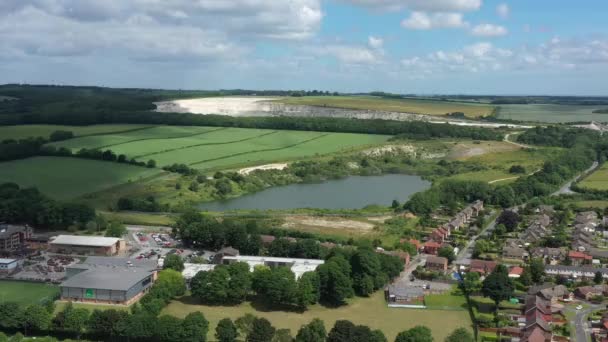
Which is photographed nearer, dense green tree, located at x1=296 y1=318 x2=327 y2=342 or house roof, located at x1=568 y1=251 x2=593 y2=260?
dense green tree, located at x1=296 y1=318 x2=327 y2=342

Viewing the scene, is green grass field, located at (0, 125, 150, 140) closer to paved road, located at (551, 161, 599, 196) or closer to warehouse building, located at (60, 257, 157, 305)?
warehouse building, located at (60, 257, 157, 305)

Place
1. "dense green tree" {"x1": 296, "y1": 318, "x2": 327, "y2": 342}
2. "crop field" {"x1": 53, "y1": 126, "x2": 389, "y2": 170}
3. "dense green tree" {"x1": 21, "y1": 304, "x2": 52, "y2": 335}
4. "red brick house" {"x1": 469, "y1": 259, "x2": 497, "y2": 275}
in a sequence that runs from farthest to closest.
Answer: "crop field" {"x1": 53, "y1": 126, "x2": 389, "y2": 170}
"red brick house" {"x1": 469, "y1": 259, "x2": 497, "y2": 275}
"dense green tree" {"x1": 21, "y1": 304, "x2": 52, "y2": 335}
"dense green tree" {"x1": 296, "y1": 318, "x2": 327, "y2": 342}

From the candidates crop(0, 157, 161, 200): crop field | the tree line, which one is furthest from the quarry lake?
the tree line

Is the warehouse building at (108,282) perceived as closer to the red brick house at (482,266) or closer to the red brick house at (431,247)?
the red brick house at (431,247)

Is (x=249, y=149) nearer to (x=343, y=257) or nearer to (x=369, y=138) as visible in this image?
(x=369, y=138)

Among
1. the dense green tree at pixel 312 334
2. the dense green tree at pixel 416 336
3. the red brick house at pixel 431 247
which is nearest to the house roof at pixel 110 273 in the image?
the dense green tree at pixel 312 334
